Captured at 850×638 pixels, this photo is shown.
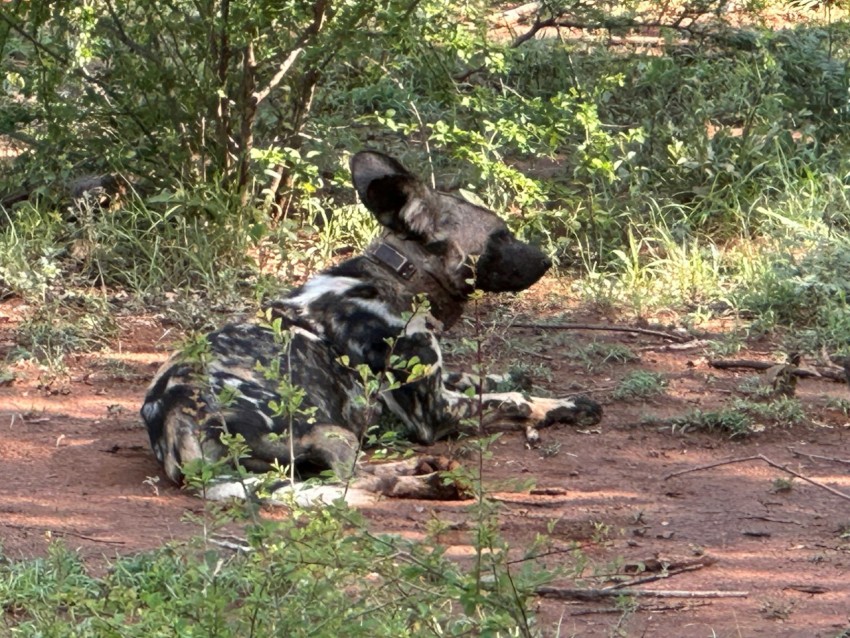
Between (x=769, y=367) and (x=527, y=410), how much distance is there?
1.34 metres

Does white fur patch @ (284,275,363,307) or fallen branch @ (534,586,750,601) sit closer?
fallen branch @ (534,586,750,601)

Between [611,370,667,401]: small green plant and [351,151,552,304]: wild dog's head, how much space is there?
2.08ft

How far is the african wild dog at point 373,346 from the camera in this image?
484cm

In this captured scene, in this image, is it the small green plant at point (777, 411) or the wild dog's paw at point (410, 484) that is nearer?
the wild dog's paw at point (410, 484)

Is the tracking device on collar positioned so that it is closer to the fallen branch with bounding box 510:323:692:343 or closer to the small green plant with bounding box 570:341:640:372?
the small green plant with bounding box 570:341:640:372

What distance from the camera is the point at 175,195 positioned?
732 cm

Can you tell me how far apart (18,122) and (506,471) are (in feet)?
13.3

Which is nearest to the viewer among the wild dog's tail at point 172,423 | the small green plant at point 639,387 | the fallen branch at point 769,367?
the wild dog's tail at point 172,423

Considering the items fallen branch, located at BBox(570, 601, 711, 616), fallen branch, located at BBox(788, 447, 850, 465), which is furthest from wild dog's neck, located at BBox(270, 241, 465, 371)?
fallen branch, located at BBox(570, 601, 711, 616)

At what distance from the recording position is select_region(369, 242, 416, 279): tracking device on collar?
18.6ft

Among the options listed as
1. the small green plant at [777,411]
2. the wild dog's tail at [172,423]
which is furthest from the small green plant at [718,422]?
the wild dog's tail at [172,423]

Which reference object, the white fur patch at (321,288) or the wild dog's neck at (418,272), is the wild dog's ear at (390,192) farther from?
the white fur patch at (321,288)

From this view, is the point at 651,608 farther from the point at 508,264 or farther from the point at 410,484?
the point at 508,264

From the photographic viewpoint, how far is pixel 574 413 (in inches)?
226
